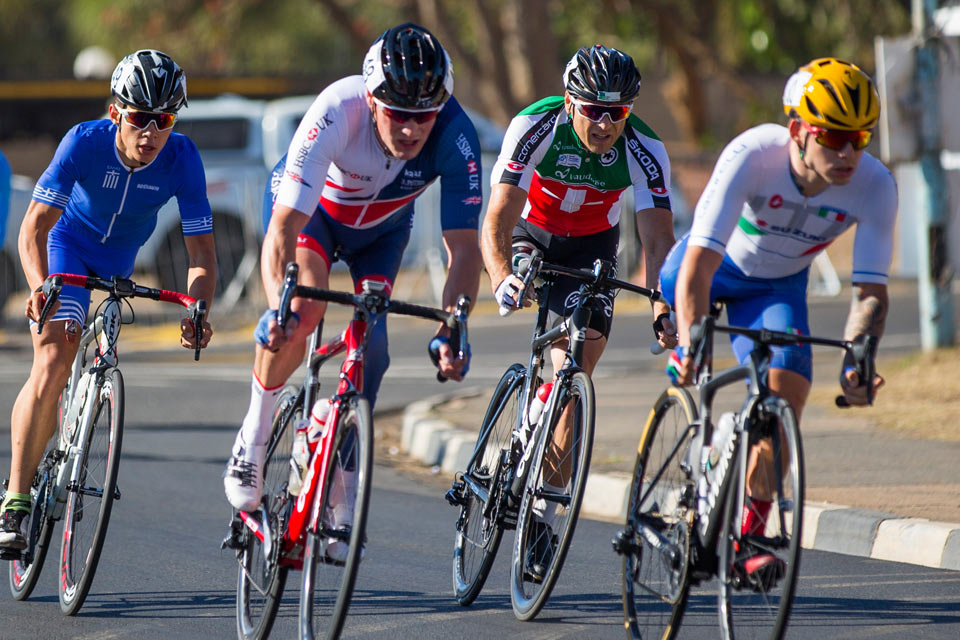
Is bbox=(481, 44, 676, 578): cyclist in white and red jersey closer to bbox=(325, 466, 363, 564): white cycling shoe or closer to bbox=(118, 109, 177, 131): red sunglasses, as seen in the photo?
bbox=(325, 466, 363, 564): white cycling shoe

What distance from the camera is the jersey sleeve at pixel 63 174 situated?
614 centimetres

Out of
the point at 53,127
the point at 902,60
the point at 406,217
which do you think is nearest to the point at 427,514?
the point at 406,217

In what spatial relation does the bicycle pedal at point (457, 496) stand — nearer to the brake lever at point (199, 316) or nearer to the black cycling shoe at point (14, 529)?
the brake lever at point (199, 316)

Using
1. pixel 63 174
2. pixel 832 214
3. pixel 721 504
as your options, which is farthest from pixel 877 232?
pixel 63 174

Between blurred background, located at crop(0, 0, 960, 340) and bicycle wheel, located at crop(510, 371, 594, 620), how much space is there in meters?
8.96

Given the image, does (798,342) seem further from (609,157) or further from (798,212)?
(609,157)

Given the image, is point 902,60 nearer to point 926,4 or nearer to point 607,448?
point 926,4

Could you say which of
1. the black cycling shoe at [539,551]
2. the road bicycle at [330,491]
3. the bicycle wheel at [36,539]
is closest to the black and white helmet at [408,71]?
the road bicycle at [330,491]

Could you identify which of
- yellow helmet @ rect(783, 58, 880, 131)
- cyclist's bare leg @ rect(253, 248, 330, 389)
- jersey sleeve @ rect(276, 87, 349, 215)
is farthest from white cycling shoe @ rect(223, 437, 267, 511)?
yellow helmet @ rect(783, 58, 880, 131)

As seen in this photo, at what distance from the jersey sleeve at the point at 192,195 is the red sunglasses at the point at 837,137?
2593mm

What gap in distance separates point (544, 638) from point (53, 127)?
2554cm

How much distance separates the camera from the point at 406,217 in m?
6.23

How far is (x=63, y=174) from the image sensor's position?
6.21 m

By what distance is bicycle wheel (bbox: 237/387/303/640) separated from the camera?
5.32 metres
